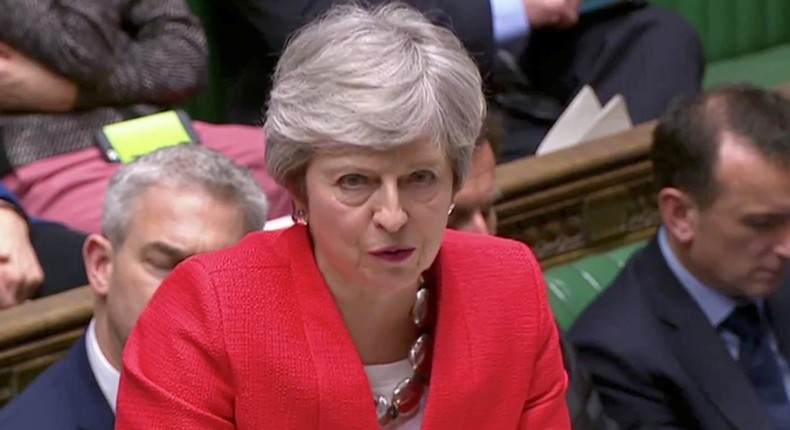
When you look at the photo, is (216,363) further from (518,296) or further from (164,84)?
(164,84)

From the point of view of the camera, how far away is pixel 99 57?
7.67 feet

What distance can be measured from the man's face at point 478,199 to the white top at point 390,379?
0.51 metres

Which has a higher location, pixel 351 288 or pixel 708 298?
pixel 351 288

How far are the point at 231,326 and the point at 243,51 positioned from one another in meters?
1.49

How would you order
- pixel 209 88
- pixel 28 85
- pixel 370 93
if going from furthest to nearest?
pixel 209 88 < pixel 28 85 < pixel 370 93

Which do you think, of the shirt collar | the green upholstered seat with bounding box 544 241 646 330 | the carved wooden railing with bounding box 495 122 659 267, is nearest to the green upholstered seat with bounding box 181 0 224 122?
the carved wooden railing with bounding box 495 122 659 267

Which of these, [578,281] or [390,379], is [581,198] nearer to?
[578,281]

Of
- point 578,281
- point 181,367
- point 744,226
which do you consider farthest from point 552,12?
point 181,367

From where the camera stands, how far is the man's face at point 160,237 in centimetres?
174

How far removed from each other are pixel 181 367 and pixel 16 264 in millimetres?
788

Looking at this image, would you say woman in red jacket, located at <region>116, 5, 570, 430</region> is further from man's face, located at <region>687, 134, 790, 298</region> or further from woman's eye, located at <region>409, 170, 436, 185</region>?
man's face, located at <region>687, 134, 790, 298</region>

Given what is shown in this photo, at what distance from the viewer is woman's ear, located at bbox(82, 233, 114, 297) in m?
1.79

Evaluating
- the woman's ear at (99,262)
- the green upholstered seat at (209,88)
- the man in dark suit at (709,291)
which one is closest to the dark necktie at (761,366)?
the man in dark suit at (709,291)

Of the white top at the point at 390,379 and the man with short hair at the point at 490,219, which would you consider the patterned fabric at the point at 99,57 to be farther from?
the white top at the point at 390,379
